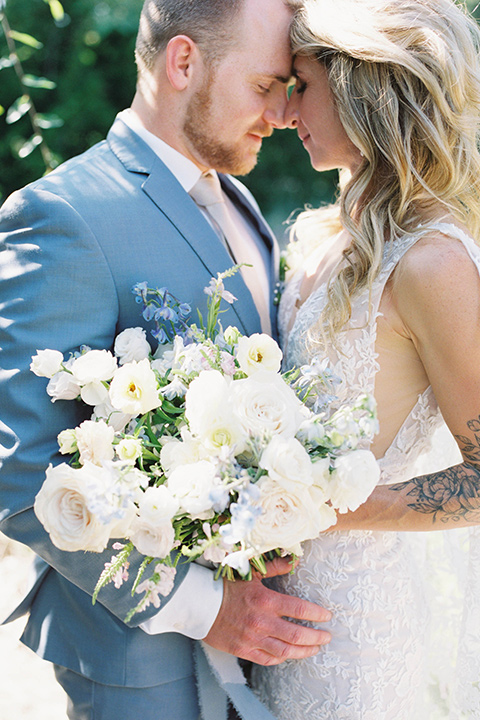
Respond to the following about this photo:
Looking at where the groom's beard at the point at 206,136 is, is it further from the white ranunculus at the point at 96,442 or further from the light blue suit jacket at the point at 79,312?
the white ranunculus at the point at 96,442

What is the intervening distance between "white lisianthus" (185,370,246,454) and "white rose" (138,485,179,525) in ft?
0.47

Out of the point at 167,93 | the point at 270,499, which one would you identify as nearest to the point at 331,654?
the point at 270,499

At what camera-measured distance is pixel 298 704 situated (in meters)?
2.14

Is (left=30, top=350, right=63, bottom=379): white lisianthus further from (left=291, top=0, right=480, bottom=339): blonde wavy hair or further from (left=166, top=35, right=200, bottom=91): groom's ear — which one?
(left=166, top=35, right=200, bottom=91): groom's ear

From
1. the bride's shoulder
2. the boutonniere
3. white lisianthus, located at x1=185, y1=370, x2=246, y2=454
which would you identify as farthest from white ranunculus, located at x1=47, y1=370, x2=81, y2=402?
the boutonniere

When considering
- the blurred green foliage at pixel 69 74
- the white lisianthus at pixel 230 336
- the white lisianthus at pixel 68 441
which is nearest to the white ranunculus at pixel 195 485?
the white lisianthus at pixel 68 441

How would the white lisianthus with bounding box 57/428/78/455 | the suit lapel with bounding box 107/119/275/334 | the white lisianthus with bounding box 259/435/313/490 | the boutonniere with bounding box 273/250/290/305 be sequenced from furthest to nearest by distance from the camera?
the boutonniere with bounding box 273/250/290/305
the suit lapel with bounding box 107/119/275/334
the white lisianthus with bounding box 57/428/78/455
the white lisianthus with bounding box 259/435/313/490

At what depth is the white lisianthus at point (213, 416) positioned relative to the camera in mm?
1457

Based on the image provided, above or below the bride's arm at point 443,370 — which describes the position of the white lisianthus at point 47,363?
above

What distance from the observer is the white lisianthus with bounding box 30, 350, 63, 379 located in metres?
1.72

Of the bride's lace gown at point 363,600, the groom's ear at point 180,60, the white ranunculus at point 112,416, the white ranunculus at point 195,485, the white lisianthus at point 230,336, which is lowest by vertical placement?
the bride's lace gown at point 363,600

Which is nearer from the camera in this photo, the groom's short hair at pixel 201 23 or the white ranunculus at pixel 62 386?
the white ranunculus at pixel 62 386

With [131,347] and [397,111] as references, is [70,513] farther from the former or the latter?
[397,111]

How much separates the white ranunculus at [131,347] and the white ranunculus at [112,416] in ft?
0.52
